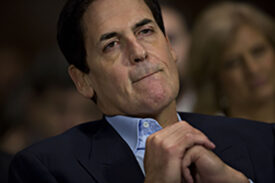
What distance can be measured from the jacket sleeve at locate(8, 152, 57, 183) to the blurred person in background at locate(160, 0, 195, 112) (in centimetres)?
201

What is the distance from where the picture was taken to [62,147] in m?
1.92

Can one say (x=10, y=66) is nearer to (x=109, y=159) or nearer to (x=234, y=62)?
(x=234, y=62)

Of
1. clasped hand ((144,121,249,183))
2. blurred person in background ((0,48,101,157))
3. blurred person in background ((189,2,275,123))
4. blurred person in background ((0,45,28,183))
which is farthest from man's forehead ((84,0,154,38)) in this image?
blurred person in background ((0,45,28,183))

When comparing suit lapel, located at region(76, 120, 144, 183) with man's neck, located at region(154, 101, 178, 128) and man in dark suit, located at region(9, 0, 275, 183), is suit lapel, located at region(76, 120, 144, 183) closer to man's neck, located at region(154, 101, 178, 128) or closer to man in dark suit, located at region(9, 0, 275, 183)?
man in dark suit, located at region(9, 0, 275, 183)

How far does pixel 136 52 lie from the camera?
6.18 feet

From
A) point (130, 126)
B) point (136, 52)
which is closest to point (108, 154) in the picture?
point (130, 126)

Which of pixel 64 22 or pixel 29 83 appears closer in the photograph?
pixel 64 22

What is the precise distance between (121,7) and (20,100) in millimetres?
1385

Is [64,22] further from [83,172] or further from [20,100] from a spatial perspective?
[20,100]

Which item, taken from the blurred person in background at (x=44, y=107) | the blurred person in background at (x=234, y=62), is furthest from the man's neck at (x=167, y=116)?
the blurred person in background at (x=234, y=62)

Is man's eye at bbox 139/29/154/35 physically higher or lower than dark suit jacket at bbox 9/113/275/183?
higher

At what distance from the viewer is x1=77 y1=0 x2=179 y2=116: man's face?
1877mm

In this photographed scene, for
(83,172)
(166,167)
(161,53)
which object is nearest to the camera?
(166,167)

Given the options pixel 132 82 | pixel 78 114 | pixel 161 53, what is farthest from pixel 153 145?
pixel 78 114
